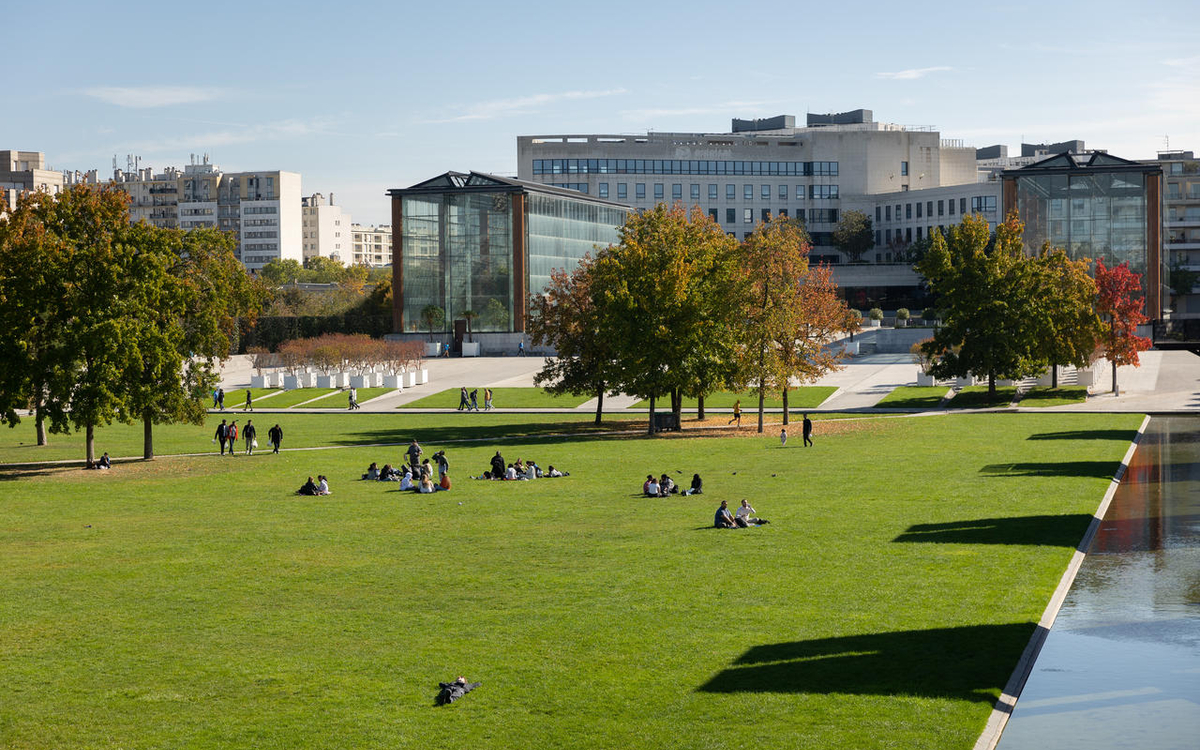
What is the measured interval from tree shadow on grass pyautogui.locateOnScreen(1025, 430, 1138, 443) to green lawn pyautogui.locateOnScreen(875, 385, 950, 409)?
18.0 meters

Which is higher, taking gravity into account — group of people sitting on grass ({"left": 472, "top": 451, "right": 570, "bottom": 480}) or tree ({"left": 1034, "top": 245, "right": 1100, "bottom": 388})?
tree ({"left": 1034, "top": 245, "right": 1100, "bottom": 388})

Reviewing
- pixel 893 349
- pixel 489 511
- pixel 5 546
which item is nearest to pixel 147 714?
pixel 5 546

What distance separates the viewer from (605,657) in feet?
67.7

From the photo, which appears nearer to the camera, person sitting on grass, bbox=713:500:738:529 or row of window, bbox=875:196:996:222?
person sitting on grass, bbox=713:500:738:529

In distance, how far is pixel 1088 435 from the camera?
5572 cm

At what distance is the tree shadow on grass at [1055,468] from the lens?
4262 cm

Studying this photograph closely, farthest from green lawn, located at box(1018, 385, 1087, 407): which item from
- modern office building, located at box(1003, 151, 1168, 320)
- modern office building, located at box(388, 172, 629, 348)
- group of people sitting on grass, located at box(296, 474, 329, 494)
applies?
modern office building, located at box(388, 172, 629, 348)

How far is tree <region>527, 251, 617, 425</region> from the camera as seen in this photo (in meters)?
66.9

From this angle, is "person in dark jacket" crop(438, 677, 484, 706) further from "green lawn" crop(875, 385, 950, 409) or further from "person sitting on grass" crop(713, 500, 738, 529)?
"green lawn" crop(875, 385, 950, 409)

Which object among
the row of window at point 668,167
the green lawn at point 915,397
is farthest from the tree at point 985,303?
the row of window at point 668,167

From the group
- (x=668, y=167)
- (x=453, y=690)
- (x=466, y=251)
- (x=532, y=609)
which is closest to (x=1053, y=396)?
(x=532, y=609)

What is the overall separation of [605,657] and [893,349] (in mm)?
100641

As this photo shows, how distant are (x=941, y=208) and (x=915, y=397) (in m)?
96.8

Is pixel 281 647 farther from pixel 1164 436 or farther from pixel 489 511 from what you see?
pixel 1164 436
